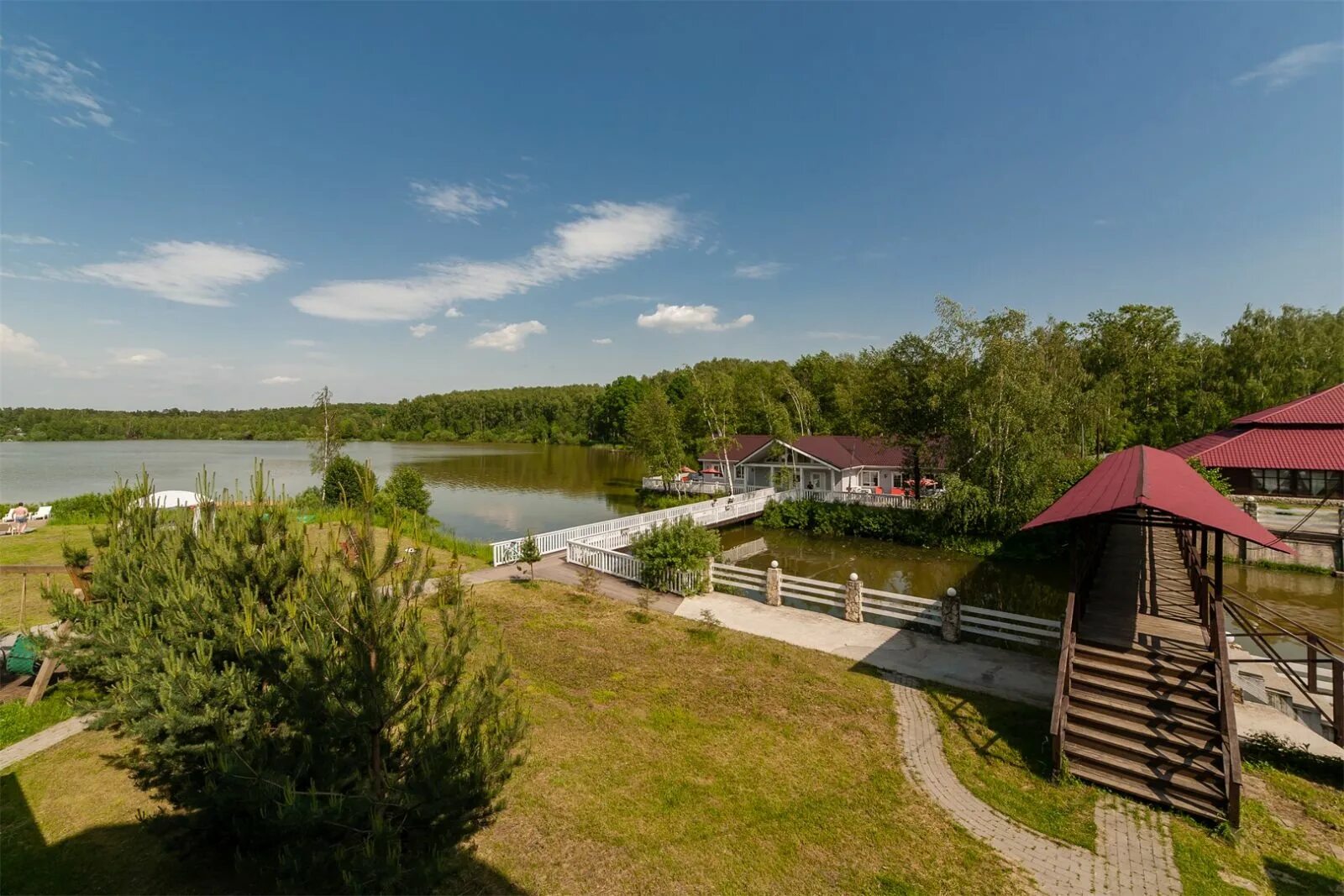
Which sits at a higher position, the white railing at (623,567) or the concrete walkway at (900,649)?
the white railing at (623,567)

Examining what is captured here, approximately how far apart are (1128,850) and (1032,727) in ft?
8.66

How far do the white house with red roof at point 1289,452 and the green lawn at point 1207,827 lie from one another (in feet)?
90.6

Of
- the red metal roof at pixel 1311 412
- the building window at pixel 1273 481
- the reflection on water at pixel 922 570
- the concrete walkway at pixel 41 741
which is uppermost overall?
the red metal roof at pixel 1311 412

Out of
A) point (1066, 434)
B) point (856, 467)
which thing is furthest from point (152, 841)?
point (856, 467)

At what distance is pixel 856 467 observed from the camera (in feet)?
119

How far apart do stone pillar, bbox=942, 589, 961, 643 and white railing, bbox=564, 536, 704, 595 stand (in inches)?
244

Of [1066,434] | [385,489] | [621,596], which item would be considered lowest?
[621,596]

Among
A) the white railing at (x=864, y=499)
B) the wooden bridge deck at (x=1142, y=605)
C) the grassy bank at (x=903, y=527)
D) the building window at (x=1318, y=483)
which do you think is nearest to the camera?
the wooden bridge deck at (x=1142, y=605)

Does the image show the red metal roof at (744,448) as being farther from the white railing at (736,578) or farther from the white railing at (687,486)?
the white railing at (736,578)

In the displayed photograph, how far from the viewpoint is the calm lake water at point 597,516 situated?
59.9ft

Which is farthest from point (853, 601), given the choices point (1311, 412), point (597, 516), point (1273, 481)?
point (1311, 412)

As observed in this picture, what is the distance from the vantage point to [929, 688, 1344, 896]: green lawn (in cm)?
551

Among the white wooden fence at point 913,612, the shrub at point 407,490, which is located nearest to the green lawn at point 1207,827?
the white wooden fence at point 913,612

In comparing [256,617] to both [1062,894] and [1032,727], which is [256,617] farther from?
[1032,727]
